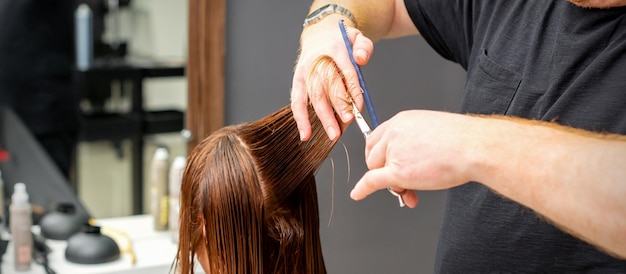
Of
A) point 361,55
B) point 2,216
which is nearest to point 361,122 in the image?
point 361,55

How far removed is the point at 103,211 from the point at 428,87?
1229mm

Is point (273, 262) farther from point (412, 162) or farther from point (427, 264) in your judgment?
point (427, 264)

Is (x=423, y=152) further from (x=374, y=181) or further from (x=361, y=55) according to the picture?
(x=361, y=55)

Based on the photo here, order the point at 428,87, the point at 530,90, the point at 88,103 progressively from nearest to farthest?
the point at 530,90, the point at 88,103, the point at 428,87

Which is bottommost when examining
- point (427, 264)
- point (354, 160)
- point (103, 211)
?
point (427, 264)

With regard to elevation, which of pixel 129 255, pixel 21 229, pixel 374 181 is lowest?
pixel 129 255

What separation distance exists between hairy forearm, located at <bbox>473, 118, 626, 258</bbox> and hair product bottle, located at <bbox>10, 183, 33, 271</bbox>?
65.7 inches

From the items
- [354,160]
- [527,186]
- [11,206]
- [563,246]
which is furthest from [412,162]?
[11,206]

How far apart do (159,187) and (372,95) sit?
792mm

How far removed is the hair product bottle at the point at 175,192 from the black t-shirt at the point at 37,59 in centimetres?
39

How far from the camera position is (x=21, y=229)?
228cm

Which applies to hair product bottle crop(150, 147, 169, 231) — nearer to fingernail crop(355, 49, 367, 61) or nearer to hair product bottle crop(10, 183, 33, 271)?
hair product bottle crop(10, 183, 33, 271)

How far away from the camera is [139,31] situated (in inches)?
94.0

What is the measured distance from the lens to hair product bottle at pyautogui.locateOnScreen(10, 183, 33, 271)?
226 centimetres
